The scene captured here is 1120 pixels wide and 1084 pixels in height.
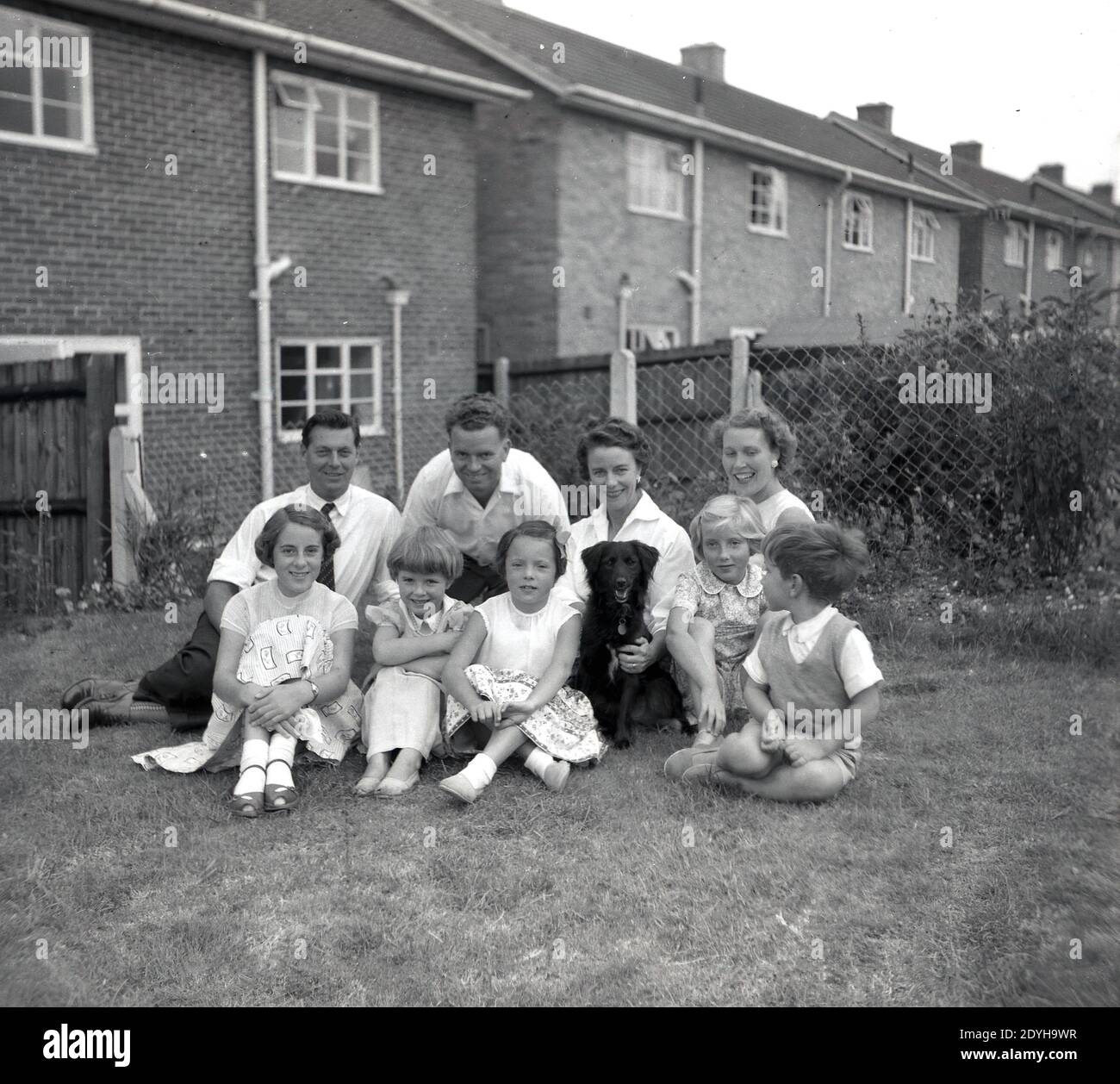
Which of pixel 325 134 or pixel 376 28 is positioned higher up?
pixel 376 28

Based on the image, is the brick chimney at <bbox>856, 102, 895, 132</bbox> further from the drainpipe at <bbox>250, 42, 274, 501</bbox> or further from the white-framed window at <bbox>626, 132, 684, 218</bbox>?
the drainpipe at <bbox>250, 42, 274, 501</bbox>

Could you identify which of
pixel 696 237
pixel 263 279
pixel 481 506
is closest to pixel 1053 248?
pixel 696 237

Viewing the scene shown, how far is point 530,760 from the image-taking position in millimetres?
4824

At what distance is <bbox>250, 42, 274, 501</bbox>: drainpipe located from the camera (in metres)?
13.0

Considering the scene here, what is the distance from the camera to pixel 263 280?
43.0 ft

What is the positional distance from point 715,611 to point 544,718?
0.98 metres

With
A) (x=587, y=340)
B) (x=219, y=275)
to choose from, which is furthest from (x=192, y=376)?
(x=587, y=340)

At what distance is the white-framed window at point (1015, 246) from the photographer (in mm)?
29469

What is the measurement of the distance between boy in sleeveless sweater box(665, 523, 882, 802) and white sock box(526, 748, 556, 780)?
2.22 feet

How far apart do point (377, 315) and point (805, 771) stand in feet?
37.1

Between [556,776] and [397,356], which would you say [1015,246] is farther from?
[556,776]

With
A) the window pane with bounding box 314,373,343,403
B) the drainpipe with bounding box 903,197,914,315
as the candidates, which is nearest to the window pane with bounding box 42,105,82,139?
the window pane with bounding box 314,373,343,403

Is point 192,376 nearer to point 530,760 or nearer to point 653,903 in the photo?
point 530,760

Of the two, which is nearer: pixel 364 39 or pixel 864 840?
pixel 864 840
